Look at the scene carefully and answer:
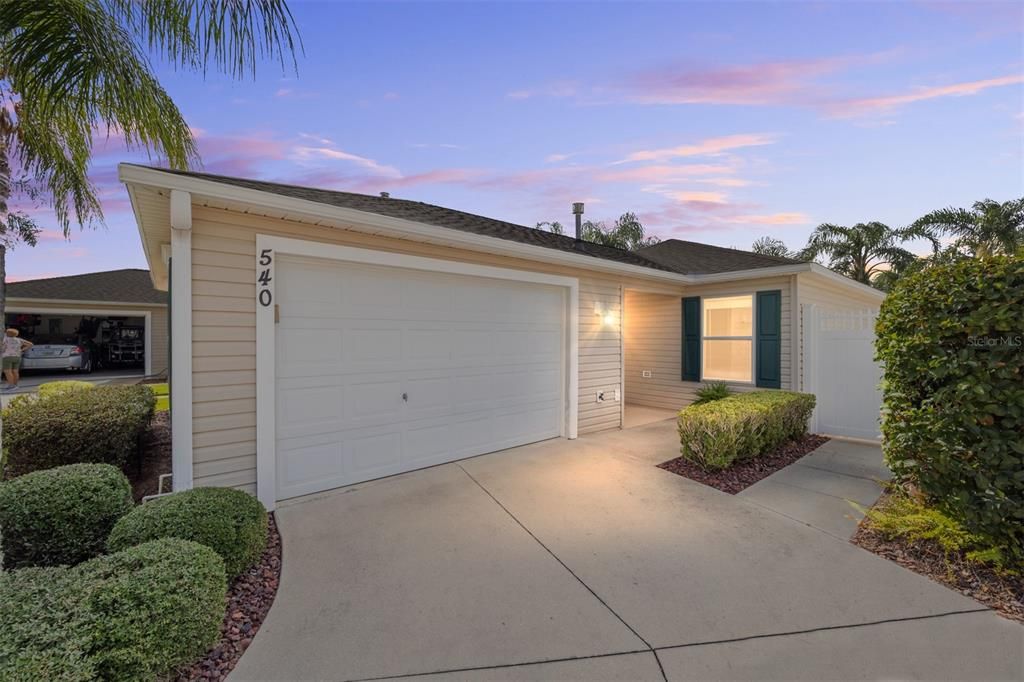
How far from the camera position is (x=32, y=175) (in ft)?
15.7

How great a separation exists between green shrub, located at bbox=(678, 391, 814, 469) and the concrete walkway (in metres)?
0.38

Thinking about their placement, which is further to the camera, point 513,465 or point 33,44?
point 513,465

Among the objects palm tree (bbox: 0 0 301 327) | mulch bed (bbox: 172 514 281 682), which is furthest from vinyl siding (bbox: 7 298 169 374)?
mulch bed (bbox: 172 514 281 682)

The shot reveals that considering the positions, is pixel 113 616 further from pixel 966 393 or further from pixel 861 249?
pixel 861 249

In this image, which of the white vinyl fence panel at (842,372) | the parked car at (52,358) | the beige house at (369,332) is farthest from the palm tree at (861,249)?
the parked car at (52,358)

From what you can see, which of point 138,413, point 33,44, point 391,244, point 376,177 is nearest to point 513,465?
point 391,244

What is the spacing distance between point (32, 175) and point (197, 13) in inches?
147

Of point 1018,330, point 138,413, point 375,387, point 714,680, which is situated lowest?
point 714,680

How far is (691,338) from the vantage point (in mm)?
8477

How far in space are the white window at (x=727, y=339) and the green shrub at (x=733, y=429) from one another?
2231 mm

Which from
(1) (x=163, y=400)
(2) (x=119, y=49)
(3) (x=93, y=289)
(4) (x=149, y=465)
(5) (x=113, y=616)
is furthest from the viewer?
(3) (x=93, y=289)

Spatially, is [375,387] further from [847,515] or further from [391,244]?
[847,515]

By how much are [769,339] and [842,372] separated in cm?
115

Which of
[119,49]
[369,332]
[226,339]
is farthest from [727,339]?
[119,49]
